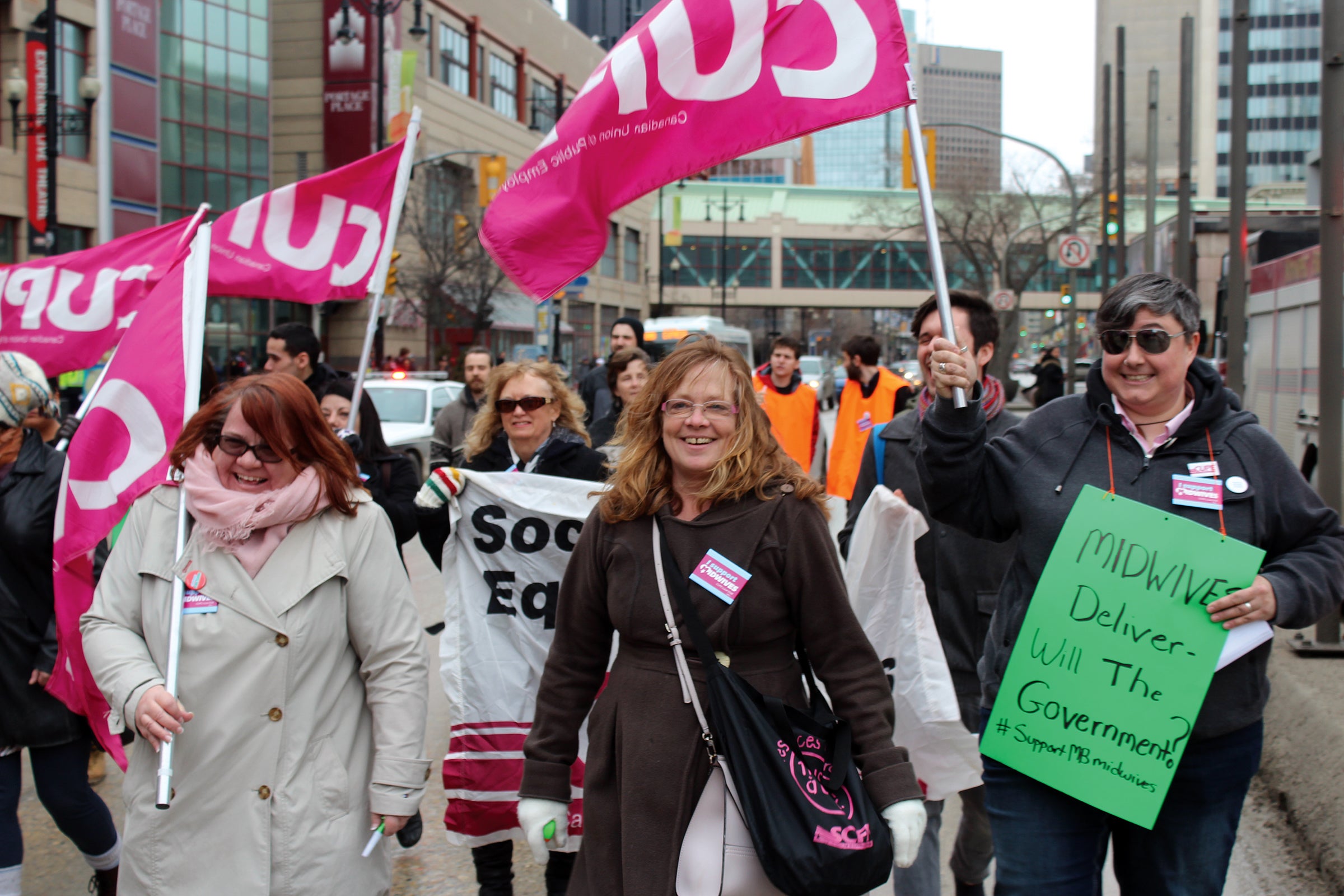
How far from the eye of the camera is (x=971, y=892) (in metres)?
4.02

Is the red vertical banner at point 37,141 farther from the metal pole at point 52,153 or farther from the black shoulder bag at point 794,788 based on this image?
the black shoulder bag at point 794,788

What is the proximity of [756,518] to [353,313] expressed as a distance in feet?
133

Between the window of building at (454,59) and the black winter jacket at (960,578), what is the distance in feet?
145

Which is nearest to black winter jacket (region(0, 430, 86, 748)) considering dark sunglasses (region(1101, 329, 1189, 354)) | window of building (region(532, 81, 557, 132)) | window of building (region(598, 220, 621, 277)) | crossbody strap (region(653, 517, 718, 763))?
crossbody strap (region(653, 517, 718, 763))

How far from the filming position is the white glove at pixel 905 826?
2520 mm

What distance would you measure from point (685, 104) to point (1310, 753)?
12.7 ft

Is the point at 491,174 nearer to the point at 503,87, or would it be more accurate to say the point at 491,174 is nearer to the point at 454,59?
the point at 454,59

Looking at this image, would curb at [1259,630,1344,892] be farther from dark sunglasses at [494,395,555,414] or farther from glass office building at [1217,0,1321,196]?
glass office building at [1217,0,1321,196]

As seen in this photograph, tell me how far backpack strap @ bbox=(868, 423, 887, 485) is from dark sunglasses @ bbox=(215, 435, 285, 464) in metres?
2.19

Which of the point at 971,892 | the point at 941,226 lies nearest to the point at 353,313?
the point at 941,226

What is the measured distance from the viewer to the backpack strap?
4.29 m

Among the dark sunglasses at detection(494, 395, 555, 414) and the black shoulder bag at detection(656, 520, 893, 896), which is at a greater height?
the dark sunglasses at detection(494, 395, 555, 414)

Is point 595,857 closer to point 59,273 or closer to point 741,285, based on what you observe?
point 59,273

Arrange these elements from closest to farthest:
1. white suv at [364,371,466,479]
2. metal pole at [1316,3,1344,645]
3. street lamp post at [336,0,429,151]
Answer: metal pole at [1316,3,1344,645] < white suv at [364,371,466,479] < street lamp post at [336,0,429,151]
